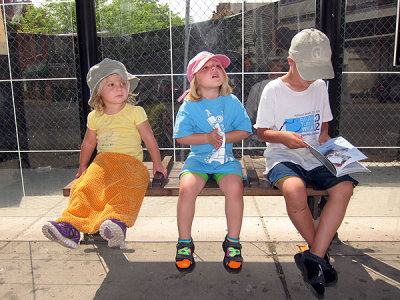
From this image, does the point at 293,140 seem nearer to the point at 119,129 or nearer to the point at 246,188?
the point at 246,188

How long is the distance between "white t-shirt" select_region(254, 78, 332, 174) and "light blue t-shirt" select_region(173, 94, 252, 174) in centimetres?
16

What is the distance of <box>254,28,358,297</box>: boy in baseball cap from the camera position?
2.12m

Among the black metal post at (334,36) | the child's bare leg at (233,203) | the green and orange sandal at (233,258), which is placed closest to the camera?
the green and orange sandal at (233,258)

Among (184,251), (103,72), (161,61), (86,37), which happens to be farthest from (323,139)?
(161,61)

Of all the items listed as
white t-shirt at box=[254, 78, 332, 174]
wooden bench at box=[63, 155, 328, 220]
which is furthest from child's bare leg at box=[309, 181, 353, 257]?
white t-shirt at box=[254, 78, 332, 174]

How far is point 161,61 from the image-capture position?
490 cm

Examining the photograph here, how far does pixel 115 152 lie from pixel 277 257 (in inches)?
54.8

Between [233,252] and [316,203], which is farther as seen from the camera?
[316,203]

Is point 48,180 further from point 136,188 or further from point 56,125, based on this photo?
point 136,188

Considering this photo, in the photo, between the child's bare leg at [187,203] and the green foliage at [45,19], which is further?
the green foliage at [45,19]

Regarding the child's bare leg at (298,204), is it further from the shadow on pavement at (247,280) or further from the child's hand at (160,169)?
the child's hand at (160,169)

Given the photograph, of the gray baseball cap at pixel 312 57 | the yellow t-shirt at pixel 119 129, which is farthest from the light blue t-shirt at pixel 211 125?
the gray baseball cap at pixel 312 57

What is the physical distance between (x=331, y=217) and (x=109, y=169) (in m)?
1.39

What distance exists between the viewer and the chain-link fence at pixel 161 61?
184 inches
